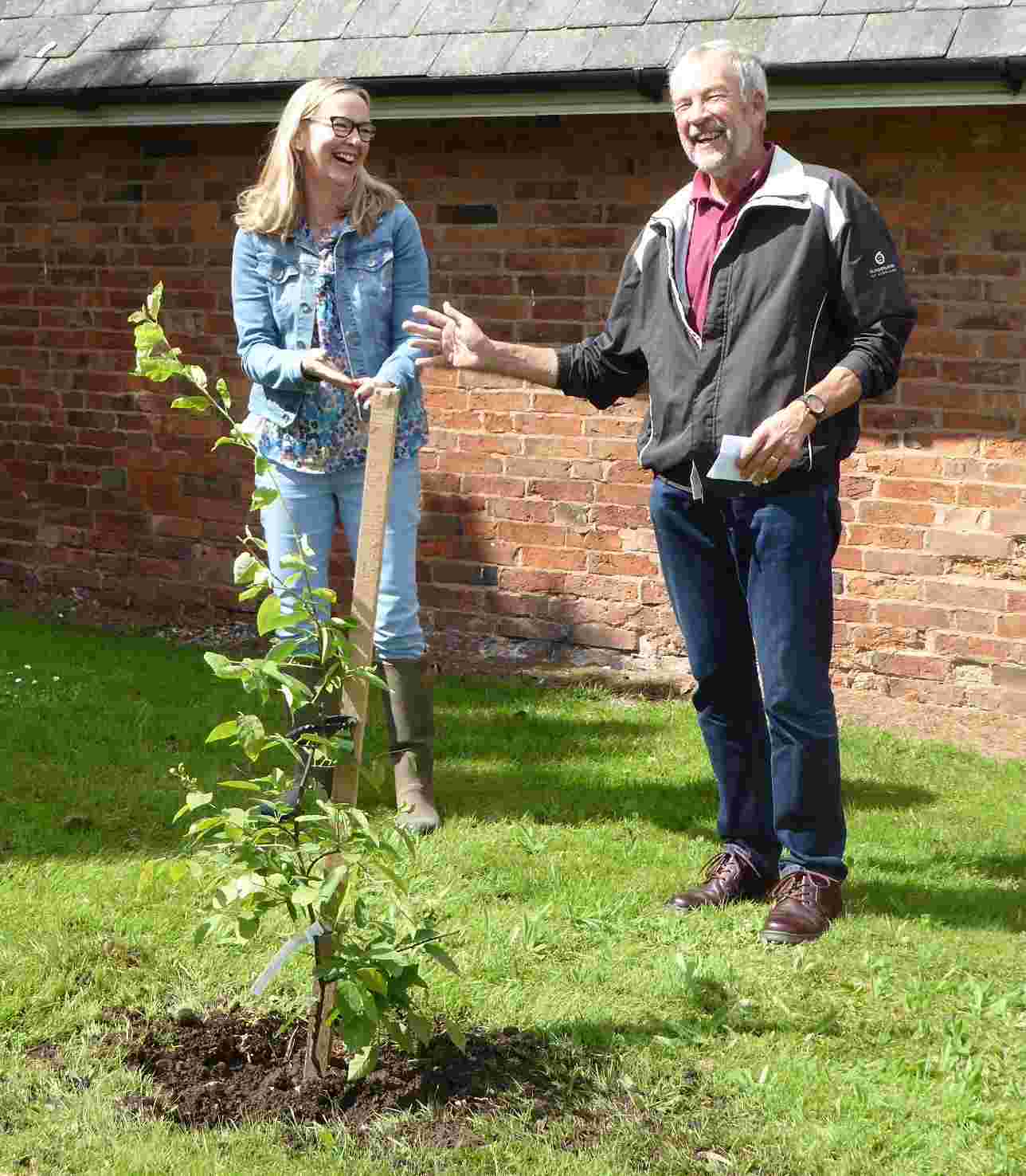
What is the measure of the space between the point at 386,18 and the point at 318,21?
380 millimetres

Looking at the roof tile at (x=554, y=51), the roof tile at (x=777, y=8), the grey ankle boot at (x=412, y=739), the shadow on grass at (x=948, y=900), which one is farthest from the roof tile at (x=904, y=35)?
the shadow on grass at (x=948, y=900)

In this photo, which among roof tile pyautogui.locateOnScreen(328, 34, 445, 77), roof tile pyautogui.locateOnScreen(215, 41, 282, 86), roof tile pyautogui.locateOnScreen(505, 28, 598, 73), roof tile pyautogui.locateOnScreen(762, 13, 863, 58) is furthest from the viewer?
roof tile pyautogui.locateOnScreen(215, 41, 282, 86)

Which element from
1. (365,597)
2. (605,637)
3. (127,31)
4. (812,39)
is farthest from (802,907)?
(127,31)

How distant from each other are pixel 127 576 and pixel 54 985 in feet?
15.9

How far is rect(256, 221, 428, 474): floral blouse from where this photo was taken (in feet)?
16.0

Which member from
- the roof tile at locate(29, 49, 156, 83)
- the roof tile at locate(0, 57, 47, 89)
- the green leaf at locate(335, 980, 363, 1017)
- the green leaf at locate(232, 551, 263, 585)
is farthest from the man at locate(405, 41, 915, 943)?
the roof tile at locate(0, 57, 47, 89)

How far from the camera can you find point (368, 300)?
4906 millimetres

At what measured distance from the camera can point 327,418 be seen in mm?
4863

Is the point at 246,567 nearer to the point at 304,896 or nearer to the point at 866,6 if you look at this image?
the point at 304,896

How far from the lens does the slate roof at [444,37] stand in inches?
234

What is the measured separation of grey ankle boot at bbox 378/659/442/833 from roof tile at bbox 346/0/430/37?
10.9 feet

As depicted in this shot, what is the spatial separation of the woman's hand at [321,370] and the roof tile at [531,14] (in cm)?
274

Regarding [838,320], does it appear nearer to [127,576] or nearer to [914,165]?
[914,165]

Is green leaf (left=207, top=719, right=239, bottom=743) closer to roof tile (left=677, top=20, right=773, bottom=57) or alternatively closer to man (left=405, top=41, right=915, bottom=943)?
man (left=405, top=41, right=915, bottom=943)
